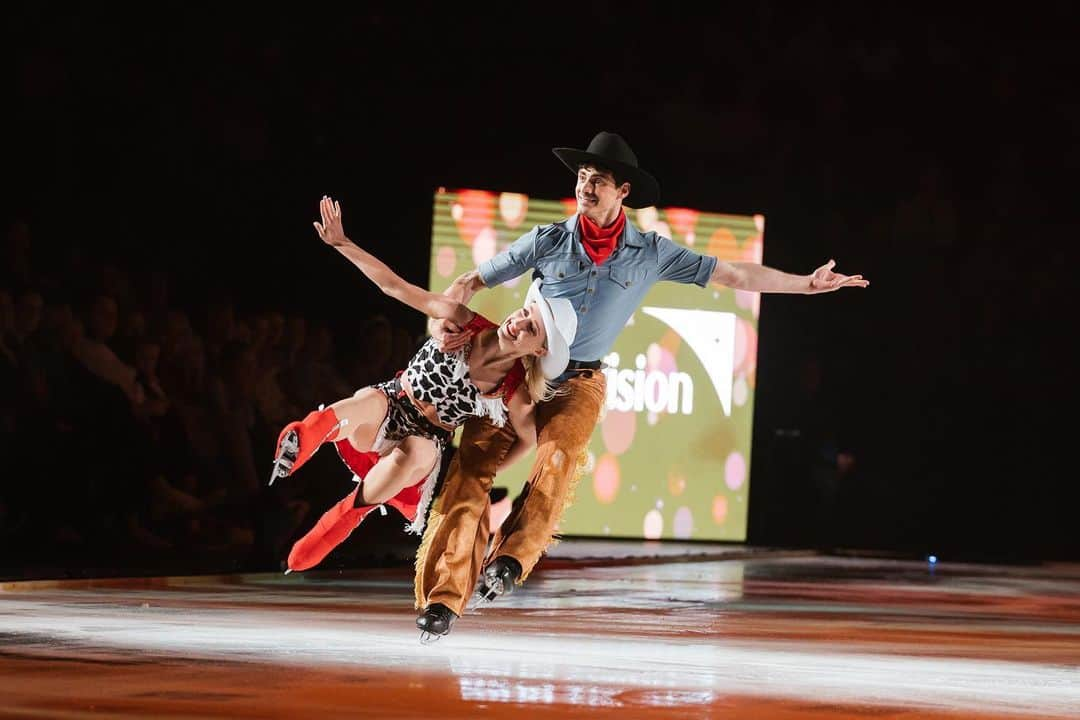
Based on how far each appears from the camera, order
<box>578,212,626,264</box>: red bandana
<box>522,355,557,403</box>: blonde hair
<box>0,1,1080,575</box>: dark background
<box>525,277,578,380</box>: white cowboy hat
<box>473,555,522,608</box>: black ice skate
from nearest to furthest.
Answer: <box>473,555,522,608</box>: black ice skate
<box>525,277,578,380</box>: white cowboy hat
<box>522,355,557,403</box>: blonde hair
<box>578,212,626,264</box>: red bandana
<box>0,1,1080,575</box>: dark background

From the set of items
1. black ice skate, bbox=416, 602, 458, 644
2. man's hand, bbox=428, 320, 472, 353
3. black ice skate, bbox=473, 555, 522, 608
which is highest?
man's hand, bbox=428, 320, 472, 353

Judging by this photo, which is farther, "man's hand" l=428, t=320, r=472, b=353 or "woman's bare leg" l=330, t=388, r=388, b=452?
"woman's bare leg" l=330, t=388, r=388, b=452

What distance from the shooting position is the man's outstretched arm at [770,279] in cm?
491

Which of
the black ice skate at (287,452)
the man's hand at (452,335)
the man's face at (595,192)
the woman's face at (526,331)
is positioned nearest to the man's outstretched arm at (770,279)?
the man's face at (595,192)

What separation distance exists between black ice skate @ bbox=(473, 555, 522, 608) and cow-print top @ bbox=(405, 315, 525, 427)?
47 cm

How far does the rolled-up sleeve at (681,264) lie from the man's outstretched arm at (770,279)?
3 centimetres

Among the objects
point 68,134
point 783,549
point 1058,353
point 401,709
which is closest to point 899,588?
point 783,549

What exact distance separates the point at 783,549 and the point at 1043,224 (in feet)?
9.36

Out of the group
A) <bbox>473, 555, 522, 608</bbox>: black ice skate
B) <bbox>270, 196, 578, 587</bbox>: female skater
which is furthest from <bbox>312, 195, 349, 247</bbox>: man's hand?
<bbox>473, 555, 522, 608</bbox>: black ice skate

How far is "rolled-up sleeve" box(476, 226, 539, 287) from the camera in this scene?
4.89m

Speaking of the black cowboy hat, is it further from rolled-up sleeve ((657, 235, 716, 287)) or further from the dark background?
the dark background

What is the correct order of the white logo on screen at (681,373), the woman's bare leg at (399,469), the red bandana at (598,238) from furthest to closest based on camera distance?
1. the white logo on screen at (681,373)
2. the woman's bare leg at (399,469)
3. the red bandana at (598,238)

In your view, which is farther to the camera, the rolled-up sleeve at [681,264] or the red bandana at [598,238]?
the rolled-up sleeve at [681,264]

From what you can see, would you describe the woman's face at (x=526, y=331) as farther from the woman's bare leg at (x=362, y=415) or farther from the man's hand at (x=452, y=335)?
the woman's bare leg at (x=362, y=415)
